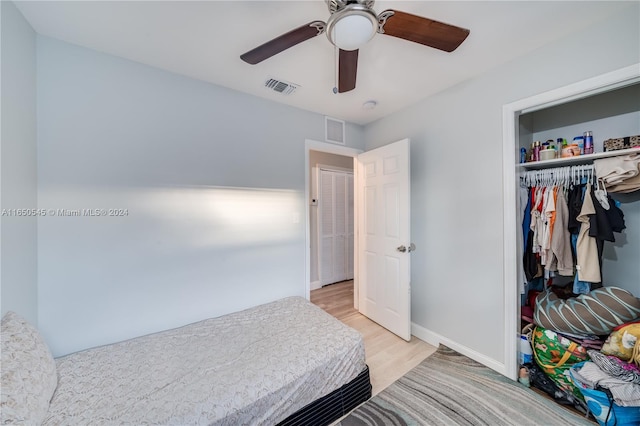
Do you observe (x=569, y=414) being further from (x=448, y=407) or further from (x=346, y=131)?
(x=346, y=131)

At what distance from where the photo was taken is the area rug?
147 centimetres

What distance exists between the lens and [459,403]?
62.7 inches

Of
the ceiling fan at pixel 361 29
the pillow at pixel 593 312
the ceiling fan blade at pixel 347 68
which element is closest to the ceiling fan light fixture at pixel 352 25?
the ceiling fan at pixel 361 29

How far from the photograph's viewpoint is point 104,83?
1.64m

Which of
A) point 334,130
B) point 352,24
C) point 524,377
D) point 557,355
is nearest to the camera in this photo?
point 352,24

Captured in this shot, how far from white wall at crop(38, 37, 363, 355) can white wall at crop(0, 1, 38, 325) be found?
0.24 ft

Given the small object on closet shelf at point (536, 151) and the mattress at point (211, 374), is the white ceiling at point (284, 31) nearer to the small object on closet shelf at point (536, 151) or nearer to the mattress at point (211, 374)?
the small object on closet shelf at point (536, 151)

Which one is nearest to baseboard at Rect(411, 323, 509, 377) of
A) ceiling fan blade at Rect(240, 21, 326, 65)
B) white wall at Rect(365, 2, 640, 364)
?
white wall at Rect(365, 2, 640, 364)

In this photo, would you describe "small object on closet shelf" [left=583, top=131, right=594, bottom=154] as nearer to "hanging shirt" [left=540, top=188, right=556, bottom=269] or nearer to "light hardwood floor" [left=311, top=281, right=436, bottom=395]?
"hanging shirt" [left=540, top=188, right=556, bottom=269]

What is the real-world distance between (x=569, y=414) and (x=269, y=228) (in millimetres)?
2538

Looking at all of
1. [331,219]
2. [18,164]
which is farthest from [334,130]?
[18,164]

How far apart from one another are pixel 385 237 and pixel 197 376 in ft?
6.57

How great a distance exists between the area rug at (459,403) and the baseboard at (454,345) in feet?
0.15

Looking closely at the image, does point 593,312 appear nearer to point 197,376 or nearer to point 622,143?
point 622,143
